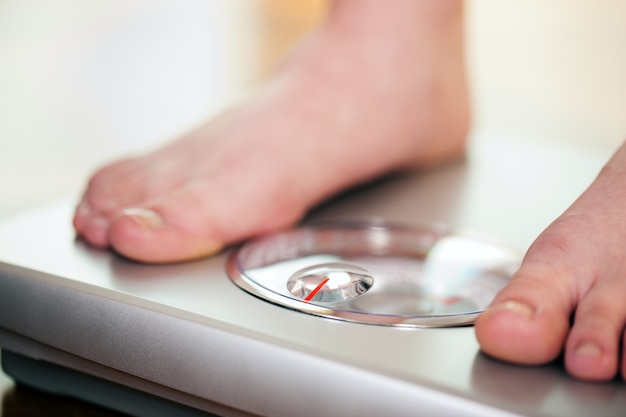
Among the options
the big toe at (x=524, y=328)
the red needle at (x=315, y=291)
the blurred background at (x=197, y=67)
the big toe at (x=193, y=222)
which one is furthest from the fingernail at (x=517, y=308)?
the blurred background at (x=197, y=67)

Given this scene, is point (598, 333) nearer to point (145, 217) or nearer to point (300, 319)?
point (300, 319)

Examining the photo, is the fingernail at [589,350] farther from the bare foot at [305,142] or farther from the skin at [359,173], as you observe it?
the bare foot at [305,142]

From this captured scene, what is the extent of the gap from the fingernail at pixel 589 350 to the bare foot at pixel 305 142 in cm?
32

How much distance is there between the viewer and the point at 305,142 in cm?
85

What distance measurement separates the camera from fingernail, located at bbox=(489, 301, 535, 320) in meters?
0.50

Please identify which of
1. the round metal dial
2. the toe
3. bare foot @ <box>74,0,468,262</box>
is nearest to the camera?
the toe

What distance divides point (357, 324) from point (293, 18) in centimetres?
192

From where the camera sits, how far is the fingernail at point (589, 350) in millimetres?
474

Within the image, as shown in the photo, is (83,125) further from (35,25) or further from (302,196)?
(302,196)

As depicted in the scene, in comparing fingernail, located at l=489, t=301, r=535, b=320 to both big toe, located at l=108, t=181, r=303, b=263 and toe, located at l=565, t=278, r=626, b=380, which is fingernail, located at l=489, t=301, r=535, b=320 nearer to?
toe, located at l=565, t=278, r=626, b=380

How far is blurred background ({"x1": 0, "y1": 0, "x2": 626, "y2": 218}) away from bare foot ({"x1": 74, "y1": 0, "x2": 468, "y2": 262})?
1.65 feet

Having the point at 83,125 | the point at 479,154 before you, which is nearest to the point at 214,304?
the point at 479,154

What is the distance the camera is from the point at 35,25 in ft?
5.96

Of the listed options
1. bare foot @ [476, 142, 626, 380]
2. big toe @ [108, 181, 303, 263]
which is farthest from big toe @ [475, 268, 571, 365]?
big toe @ [108, 181, 303, 263]
